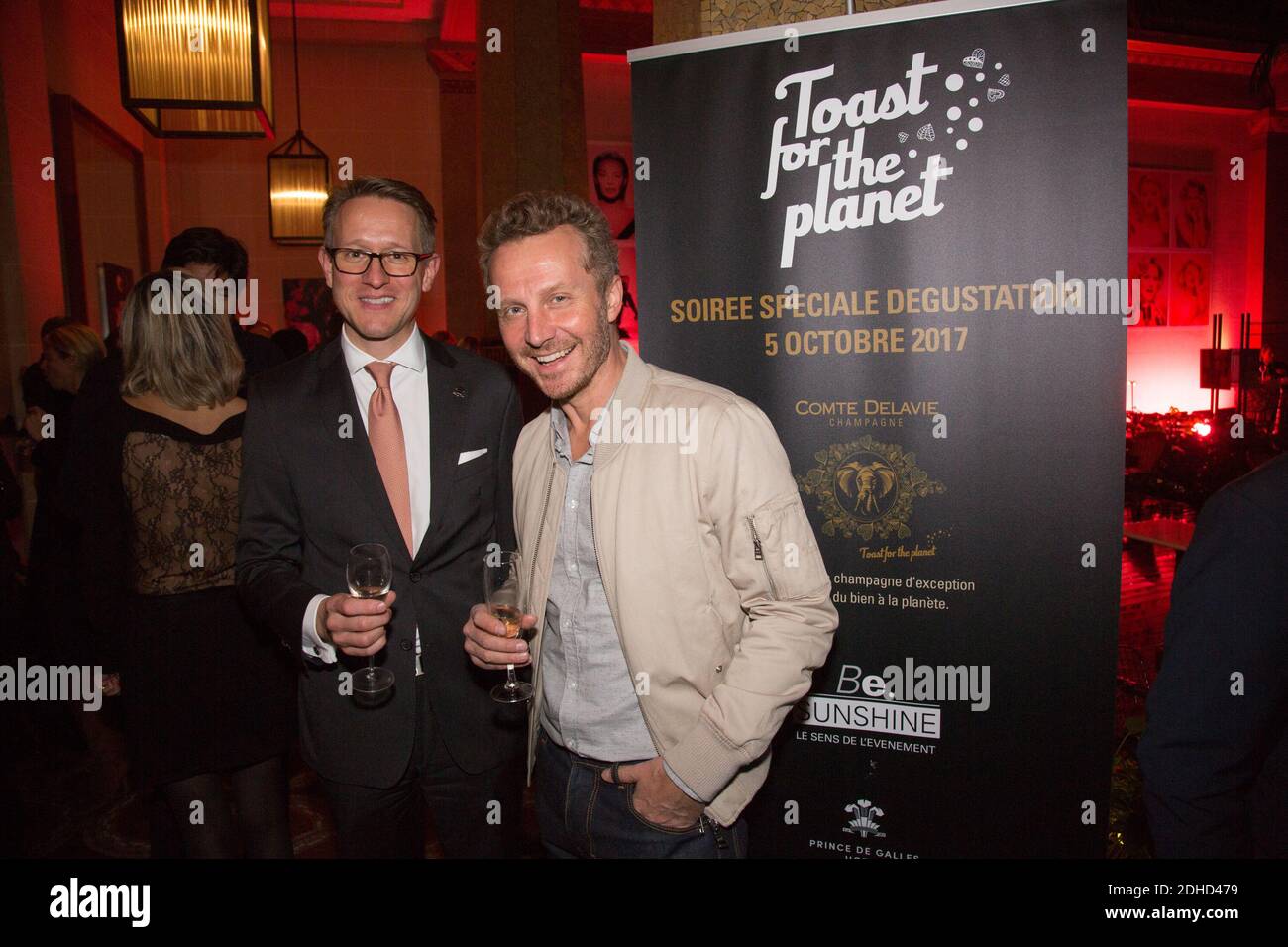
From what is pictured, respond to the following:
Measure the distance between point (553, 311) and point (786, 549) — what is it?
25.8 inches

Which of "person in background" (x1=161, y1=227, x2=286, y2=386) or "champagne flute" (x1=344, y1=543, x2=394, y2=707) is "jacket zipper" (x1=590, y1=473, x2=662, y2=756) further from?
"person in background" (x1=161, y1=227, x2=286, y2=386)

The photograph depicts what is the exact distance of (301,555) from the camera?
187 centimetres

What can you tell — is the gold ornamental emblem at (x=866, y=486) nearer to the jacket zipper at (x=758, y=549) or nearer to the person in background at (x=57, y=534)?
the jacket zipper at (x=758, y=549)

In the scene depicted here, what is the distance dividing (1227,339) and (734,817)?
1323cm

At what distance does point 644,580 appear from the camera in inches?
61.6

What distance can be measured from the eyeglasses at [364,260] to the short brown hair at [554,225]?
24 cm

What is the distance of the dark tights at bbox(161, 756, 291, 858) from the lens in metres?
2.09

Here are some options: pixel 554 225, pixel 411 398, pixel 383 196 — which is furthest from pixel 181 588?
pixel 554 225

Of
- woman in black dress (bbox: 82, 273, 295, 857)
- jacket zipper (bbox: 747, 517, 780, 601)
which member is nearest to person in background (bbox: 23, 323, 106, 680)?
woman in black dress (bbox: 82, 273, 295, 857)

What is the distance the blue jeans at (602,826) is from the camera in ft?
5.22

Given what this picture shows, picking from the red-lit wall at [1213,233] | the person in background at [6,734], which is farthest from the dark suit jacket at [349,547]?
the red-lit wall at [1213,233]

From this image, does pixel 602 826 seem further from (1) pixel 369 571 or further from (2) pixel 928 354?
(2) pixel 928 354
